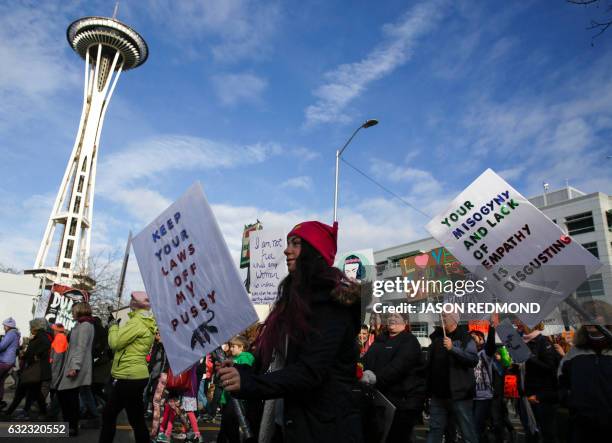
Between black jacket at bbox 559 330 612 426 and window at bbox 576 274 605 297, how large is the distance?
409 millimetres

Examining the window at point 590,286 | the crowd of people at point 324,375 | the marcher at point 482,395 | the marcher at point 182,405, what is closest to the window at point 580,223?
the crowd of people at point 324,375

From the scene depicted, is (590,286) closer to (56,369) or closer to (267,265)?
(267,265)

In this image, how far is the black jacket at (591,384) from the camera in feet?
12.2

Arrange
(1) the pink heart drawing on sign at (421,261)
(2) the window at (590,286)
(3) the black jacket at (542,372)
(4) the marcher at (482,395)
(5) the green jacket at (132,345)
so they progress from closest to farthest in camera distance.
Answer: (2) the window at (590,286)
(5) the green jacket at (132,345)
(1) the pink heart drawing on sign at (421,261)
(3) the black jacket at (542,372)
(4) the marcher at (482,395)

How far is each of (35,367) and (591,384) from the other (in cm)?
855

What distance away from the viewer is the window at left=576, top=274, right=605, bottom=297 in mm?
4277

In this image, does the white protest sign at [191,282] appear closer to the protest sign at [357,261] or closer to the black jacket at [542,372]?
the black jacket at [542,372]

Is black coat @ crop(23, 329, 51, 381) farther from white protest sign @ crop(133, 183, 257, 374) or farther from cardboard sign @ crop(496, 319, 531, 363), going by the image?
cardboard sign @ crop(496, 319, 531, 363)

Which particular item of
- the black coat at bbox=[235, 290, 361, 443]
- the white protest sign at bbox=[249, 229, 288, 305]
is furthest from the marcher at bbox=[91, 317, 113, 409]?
the black coat at bbox=[235, 290, 361, 443]

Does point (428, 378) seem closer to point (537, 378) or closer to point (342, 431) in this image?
point (537, 378)

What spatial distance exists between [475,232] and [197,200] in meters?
3.44

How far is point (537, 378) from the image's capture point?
5.97m

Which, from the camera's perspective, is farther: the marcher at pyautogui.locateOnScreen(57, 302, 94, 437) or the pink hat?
the marcher at pyautogui.locateOnScreen(57, 302, 94, 437)

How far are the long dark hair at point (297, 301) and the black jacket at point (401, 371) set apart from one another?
2788 millimetres
